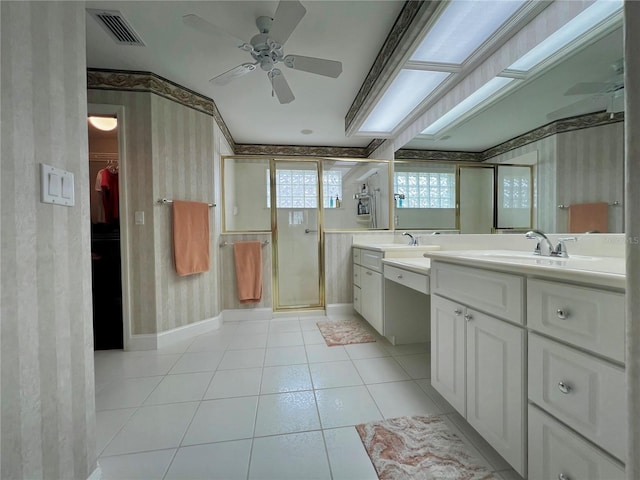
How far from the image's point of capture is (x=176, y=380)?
1.79m

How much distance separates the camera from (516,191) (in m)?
1.64

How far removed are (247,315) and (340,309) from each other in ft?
3.68

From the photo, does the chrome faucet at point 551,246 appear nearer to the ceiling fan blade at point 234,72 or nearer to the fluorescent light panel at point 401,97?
the fluorescent light panel at point 401,97

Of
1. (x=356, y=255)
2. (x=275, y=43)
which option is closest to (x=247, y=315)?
(x=356, y=255)

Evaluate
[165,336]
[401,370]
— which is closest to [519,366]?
[401,370]

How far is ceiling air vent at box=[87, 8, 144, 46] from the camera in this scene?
168cm

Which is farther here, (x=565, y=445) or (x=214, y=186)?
(x=214, y=186)

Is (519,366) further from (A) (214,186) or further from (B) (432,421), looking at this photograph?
(A) (214,186)

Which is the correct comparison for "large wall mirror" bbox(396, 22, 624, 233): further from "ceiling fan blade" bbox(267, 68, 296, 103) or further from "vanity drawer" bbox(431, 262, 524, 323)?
"ceiling fan blade" bbox(267, 68, 296, 103)

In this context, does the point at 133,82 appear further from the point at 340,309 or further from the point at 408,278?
the point at 340,309

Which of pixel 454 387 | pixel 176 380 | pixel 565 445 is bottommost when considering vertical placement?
pixel 176 380

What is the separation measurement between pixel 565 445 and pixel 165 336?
268cm

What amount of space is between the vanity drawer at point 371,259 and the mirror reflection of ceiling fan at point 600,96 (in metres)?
1.51

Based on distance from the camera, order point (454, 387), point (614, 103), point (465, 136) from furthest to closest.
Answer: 1. point (465, 136)
2. point (454, 387)
3. point (614, 103)
